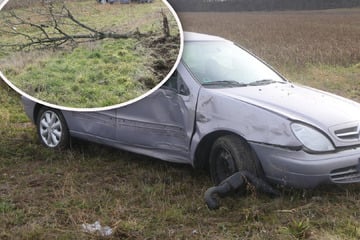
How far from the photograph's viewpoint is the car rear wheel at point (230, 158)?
3.80 m

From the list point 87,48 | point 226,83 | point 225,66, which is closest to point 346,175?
point 226,83

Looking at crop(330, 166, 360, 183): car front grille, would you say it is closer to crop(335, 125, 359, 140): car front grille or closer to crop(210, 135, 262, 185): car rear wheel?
crop(335, 125, 359, 140): car front grille

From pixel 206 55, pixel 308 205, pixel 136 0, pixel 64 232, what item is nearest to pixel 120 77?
pixel 136 0

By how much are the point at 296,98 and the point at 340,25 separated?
10.00 m

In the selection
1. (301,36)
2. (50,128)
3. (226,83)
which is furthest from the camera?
(301,36)

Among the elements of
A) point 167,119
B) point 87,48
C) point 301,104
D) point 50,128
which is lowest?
point 50,128

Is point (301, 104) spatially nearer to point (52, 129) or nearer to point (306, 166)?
point (306, 166)

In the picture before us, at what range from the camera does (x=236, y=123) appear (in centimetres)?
383

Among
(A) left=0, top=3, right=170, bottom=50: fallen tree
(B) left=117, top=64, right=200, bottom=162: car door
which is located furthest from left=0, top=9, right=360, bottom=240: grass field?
(A) left=0, top=3, right=170, bottom=50: fallen tree

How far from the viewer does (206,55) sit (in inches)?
177

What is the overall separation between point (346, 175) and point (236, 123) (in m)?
0.88

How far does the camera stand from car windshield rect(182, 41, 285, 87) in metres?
4.28

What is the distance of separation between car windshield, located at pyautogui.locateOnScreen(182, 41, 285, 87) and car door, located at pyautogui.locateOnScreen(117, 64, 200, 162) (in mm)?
155

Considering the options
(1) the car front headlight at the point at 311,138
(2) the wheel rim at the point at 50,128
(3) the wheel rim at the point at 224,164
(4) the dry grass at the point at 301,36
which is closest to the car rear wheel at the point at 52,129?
(2) the wheel rim at the point at 50,128
